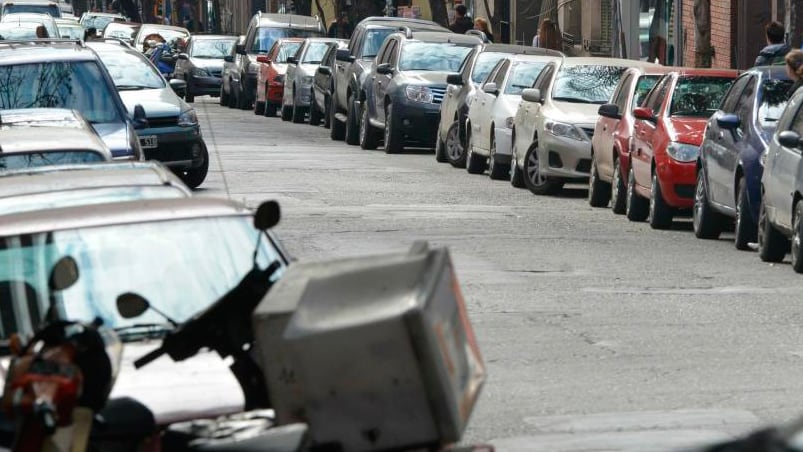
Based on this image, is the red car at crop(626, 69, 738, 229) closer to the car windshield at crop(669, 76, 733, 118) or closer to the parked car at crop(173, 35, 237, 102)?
the car windshield at crop(669, 76, 733, 118)

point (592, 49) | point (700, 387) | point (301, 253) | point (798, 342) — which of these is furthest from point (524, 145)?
point (592, 49)

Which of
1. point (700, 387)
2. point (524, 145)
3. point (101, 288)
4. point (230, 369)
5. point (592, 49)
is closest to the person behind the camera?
point (230, 369)

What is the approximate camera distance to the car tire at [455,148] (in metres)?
27.3

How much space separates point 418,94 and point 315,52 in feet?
38.9

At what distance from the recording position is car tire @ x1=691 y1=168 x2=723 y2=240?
59.3 ft

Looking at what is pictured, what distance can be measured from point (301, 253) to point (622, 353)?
5194 mm

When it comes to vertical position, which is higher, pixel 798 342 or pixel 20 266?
pixel 20 266

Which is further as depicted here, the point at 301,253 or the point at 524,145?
the point at 524,145

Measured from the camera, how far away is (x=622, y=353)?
11.2 m

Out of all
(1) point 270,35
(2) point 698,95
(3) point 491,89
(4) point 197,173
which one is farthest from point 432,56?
(1) point 270,35

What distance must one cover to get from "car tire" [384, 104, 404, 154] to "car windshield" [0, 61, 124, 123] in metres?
10.4

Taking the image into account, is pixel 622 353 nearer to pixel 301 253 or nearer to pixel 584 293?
pixel 584 293

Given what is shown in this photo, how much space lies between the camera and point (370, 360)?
212 inches

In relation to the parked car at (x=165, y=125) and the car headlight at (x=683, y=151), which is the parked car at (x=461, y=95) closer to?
the parked car at (x=165, y=125)
